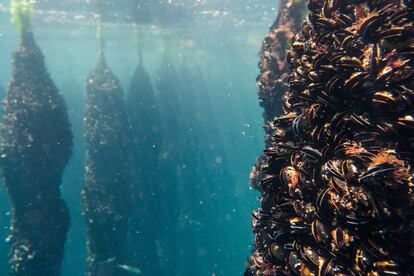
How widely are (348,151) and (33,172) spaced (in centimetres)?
1391

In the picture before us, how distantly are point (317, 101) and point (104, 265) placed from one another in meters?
16.8

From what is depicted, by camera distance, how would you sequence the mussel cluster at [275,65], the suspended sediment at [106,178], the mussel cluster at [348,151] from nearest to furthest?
the mussel cluster at [348,151] → the mussel cluster at [275,65] → the suspended sediment at [106,178]

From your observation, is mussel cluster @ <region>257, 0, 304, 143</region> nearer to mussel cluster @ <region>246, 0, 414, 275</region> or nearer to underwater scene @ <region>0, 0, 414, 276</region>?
underwater scene @ <region>0, 0, 414, 276</region>

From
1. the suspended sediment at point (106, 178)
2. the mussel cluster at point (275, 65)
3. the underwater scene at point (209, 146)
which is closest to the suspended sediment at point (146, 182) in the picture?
the underwater scene at point (209, 146)

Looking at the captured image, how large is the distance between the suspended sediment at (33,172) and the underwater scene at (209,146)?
0.05 meters

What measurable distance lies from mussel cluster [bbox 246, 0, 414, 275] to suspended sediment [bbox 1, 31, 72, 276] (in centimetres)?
1266

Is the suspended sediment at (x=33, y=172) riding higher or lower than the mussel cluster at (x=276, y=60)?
lower

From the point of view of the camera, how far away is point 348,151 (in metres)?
2.65

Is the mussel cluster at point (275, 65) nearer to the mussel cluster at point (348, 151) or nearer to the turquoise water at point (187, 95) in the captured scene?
the mussel cluster at point (348, 151)

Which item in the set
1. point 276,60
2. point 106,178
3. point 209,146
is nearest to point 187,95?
point 209,146

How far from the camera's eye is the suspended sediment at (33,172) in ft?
43.6

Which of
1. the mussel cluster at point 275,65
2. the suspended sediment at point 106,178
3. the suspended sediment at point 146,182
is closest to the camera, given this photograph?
the mussel cluster at point 275,65

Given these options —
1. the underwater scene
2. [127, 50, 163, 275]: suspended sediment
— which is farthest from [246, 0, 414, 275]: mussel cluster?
[127, 50, 163, 275]: suspended sediment

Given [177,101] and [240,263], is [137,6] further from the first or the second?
[240,263]
